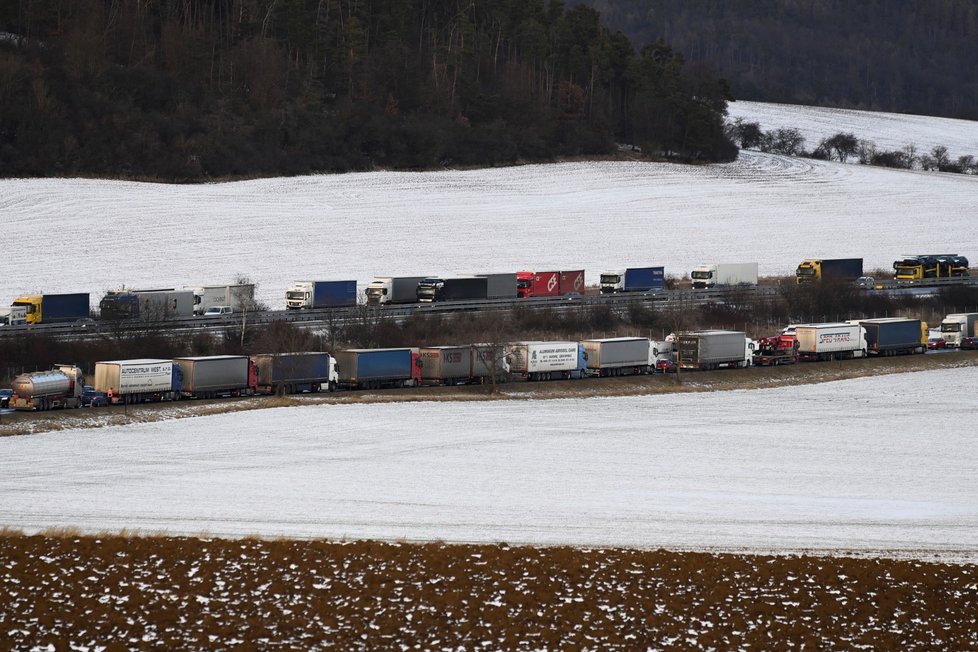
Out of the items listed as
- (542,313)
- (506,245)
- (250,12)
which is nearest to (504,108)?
(250,12)

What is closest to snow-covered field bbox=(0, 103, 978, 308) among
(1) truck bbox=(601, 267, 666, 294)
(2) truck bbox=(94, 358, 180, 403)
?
(1) truck bbox=(601, 267, 666, 294)

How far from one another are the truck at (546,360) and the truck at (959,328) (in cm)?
2381

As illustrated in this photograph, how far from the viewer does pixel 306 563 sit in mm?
28938

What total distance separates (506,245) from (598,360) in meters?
38.9

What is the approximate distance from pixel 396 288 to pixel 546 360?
19296mm

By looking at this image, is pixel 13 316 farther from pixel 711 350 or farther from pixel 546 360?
pixel 711 350

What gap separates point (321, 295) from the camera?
75500 mm

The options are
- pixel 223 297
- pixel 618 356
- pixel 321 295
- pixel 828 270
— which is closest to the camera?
pixel 618 356

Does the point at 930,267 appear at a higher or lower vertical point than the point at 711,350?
higher

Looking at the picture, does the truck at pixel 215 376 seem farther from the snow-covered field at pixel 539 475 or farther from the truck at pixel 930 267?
the truck at pixel 930 267

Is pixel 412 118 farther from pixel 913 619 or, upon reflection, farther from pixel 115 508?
pixel 913 619

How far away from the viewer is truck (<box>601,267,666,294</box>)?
8469cm

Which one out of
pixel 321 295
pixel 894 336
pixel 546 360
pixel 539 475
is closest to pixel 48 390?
pixel 539 475

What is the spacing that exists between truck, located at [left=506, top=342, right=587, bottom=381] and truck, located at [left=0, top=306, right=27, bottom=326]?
965 inches
